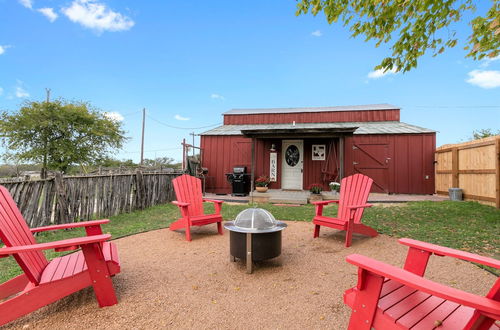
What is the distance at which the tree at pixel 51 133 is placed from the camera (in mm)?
17844

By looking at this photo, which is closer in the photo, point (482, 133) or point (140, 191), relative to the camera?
point (140, 191)

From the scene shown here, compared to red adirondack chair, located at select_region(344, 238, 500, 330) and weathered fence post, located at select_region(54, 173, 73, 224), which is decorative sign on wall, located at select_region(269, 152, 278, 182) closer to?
weathered fence post, located at select_region(54, 173, 73, 224)

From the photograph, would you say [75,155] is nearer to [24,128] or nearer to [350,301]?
[24,128]

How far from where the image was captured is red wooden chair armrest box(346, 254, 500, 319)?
102 cm

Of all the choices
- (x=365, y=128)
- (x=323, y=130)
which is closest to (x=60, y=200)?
(x=323, y=130)

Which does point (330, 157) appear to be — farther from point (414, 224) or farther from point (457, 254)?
point (457, 254)

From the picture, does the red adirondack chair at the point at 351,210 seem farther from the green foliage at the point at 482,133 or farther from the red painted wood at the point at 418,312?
the green foliage at the point at 482,133

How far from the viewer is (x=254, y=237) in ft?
9.37

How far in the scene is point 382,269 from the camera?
4.34 feet

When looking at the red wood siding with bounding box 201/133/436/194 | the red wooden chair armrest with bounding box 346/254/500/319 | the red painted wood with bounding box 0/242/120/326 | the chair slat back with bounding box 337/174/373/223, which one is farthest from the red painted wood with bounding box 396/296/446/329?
the red wood siding with bounding box 201/133/436/194

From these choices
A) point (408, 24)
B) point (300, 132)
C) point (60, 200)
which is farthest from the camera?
point (300, 132)

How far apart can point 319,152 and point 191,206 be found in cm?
713

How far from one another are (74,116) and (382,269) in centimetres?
2288

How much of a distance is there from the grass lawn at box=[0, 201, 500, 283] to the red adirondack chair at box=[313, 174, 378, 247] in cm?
92
